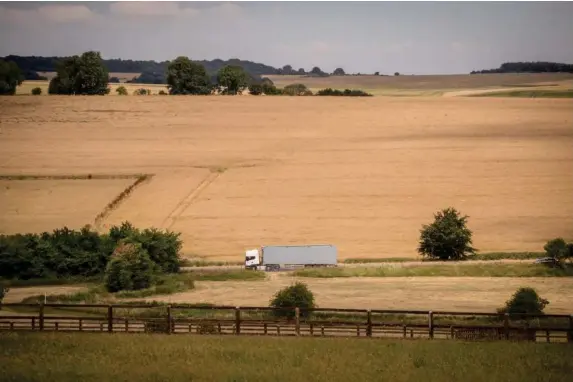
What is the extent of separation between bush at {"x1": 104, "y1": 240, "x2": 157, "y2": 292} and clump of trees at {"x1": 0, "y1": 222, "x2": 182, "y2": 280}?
1621 mm

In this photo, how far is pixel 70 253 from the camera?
42938 mm

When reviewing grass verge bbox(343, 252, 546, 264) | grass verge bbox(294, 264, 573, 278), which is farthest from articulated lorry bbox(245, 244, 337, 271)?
grass verge bbox(294, 264, 573, 278)

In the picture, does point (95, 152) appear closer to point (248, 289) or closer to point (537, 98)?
point (248, 289)

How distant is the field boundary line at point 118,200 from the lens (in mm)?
51719

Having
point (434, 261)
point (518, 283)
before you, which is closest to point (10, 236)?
point (434, 261)

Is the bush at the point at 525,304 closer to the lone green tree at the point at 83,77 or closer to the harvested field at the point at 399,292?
the harvested field at the point at 399,292

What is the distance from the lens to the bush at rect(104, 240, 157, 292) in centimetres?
3947

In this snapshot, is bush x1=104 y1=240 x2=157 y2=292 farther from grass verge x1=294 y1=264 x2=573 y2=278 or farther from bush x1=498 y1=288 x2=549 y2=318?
bush x1=498 y1=288 x2=549 y2=318

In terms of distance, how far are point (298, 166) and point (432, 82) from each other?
57.0 m

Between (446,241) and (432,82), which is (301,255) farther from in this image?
(432,82)

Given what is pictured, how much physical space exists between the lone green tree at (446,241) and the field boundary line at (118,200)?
1714cm

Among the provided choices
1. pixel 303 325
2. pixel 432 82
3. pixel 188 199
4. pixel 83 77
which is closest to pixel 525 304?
pixel 303 325

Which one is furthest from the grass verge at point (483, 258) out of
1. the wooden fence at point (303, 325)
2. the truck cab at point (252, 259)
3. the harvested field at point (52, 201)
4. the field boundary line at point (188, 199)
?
the harvested field at point (52, 201)

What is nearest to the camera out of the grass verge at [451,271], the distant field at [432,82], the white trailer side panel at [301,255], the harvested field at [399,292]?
the harvested field at [399,292]
